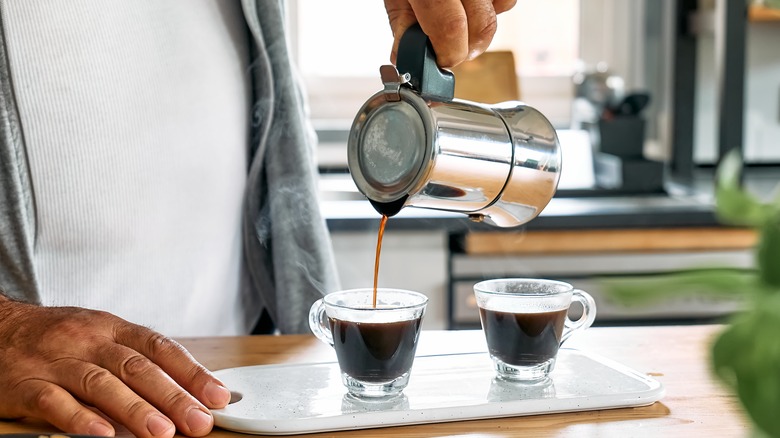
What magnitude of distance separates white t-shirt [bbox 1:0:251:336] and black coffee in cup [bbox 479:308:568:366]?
53 cm

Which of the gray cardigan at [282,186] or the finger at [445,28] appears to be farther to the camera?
the gray cardigan at [282,186]

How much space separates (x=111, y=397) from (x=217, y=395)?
95 millimetres

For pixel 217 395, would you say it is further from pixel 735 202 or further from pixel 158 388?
pixel 735 202

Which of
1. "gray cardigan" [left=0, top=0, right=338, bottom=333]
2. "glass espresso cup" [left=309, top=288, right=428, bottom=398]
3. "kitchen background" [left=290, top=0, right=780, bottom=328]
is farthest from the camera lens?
"kitchen background" [left=290, top=0, right=780, bottom=328]

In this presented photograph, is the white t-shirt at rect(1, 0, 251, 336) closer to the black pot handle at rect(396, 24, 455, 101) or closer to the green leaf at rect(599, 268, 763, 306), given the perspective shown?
the black pot handle at rect(396, 24, 455, 101)

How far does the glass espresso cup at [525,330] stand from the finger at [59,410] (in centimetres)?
40

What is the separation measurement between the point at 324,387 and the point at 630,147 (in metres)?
1.94

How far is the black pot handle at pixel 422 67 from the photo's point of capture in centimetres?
91

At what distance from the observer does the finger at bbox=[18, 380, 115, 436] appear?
2.64ft

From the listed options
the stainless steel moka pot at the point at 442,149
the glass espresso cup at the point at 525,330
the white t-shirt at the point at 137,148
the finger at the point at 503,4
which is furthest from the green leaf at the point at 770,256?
the white t-shirt at the point at 137,148

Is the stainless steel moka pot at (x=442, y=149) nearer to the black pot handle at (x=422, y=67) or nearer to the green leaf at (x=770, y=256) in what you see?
the black pot handle at (x=422, y=67)

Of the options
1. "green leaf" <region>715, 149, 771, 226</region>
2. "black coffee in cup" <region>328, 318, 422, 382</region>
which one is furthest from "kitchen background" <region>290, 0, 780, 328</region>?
"green leaf" <region>715, 149, 771, 226</region>

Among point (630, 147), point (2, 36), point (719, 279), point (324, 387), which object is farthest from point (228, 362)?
point (630, 147)

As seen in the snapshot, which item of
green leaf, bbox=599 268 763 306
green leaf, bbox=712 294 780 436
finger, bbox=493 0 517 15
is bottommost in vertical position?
green leaf, bbox=712 294 780 436
